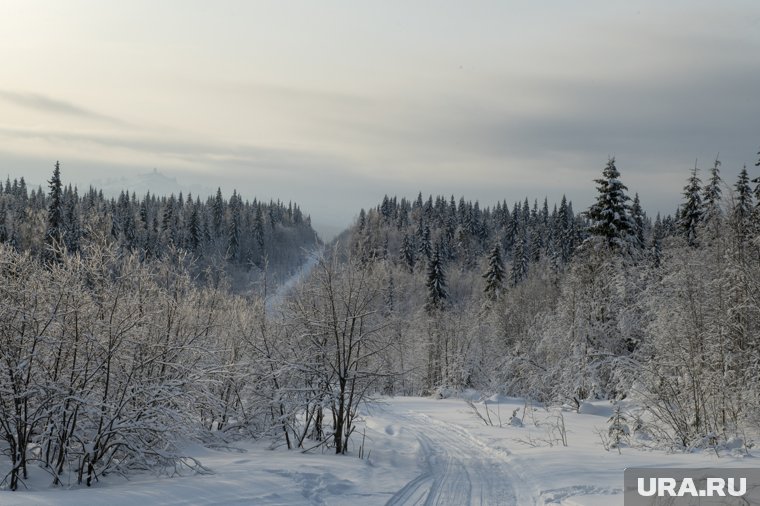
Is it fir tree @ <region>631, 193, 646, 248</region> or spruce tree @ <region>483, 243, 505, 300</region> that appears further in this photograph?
spruce tree @ <region>483, 243, 505, 300</region>

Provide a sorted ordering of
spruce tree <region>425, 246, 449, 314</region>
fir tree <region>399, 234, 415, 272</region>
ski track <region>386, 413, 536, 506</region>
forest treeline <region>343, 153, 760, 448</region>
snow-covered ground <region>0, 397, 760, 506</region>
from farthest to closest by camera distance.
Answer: fir tree <region>399, 234, 415, 272</region>
spruce tree <region>425, 246, 449, 314</region>
forest treeline <region>343, 153, 760, 448</region>
ski track <region>386, 413, 536, 506</region>
snow-covered ground <region>0, 397, 760, 506</region>

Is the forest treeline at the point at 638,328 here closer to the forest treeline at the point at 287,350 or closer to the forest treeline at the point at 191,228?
the forest treeline at the point at 287,350

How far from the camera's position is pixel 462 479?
12391 millimetres

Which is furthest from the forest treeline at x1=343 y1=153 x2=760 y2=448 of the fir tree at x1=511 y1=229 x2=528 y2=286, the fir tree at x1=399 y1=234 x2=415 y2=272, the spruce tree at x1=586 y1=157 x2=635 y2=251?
the fir tree at x1=399 y1=234 x2=415 y2=272

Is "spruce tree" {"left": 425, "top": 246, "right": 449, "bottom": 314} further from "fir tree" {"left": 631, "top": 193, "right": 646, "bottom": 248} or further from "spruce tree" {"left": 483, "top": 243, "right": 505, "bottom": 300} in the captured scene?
"fir tree" {"left": 631, "top": 193, "right": 646, "bottom": 248}

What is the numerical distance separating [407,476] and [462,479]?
1.28m

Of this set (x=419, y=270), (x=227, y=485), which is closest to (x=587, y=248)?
(x=227, y=485)

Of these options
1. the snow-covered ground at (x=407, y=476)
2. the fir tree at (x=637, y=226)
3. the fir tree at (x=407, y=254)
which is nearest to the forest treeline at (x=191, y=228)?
the fir tree at (x=407, y=254)

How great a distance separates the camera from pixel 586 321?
2730cm

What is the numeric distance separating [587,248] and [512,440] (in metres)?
15.3

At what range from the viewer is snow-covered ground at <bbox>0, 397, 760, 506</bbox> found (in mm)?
9578

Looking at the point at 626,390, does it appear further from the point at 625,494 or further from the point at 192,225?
the point at 192,225

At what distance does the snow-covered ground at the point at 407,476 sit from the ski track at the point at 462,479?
0.02 m

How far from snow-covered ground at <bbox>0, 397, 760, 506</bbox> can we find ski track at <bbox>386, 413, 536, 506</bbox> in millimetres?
23
